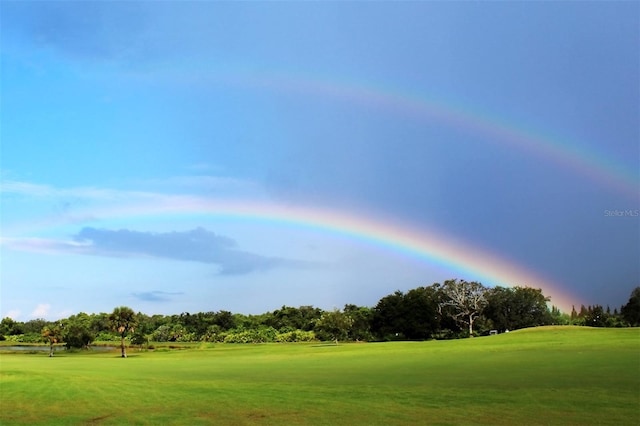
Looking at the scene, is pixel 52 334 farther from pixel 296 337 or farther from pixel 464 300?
pixel 464 300

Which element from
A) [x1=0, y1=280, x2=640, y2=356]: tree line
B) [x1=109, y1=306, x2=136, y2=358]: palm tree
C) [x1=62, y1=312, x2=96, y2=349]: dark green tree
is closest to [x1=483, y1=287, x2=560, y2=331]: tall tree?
[x1=0, y1=280, x2=640, y2=356]: tree line

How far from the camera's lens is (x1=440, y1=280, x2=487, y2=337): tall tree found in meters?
136

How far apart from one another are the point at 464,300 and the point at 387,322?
67.6 feet

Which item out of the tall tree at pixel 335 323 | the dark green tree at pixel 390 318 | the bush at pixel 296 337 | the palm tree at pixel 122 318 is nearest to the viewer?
the palm tree at pixel 122 318

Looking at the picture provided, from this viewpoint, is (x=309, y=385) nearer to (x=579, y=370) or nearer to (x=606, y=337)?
(x=579, y=370)

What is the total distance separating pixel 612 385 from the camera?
2603cm

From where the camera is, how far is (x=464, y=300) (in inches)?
5374

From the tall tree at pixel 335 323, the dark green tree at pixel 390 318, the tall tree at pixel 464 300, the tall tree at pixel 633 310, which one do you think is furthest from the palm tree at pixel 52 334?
the tall tree at pixel 633 310

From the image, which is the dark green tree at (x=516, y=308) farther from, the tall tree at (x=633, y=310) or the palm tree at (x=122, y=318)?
the palm tree at (x=122, y=318)

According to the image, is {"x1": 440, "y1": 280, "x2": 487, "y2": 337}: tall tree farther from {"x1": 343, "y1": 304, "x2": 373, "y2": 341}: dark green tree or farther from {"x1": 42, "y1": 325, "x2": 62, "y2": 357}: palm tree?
{"x1": 42, "y1": 325, "x2": 62, "y2": 357}: palm tree

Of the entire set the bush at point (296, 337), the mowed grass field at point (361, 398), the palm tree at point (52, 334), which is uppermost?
the mowed grass field at point (361, 398)

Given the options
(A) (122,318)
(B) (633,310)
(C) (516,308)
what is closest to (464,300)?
(C) (516,308)

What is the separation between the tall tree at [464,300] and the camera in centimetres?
13600

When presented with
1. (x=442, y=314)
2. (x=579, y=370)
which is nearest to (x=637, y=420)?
(x=579, y=370)
